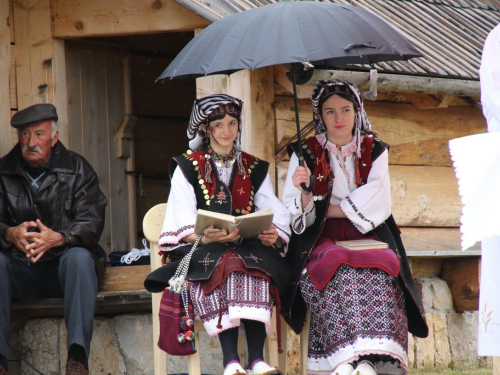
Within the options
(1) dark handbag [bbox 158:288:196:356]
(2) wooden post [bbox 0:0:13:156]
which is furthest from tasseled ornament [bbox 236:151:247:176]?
(2) wooden post [bbox 0:0:13:156]

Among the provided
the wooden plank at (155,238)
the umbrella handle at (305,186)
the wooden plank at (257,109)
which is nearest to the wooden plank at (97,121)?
the wooden plank at (257,109)

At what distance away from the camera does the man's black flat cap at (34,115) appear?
526cm

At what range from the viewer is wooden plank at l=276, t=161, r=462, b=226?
5.97 m

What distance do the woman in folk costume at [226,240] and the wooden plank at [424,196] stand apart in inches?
57.1

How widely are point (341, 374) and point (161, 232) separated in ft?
4.04

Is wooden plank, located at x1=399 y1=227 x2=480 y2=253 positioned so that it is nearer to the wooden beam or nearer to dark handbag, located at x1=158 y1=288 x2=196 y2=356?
the wooden beam

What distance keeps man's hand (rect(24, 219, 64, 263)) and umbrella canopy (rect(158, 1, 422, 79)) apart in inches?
49.7

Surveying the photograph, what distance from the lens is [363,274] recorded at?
14.0 ft

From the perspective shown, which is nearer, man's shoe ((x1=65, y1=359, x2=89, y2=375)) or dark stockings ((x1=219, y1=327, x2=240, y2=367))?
dark stockings ((x1=219, y1=327, x2=240, y2=367))

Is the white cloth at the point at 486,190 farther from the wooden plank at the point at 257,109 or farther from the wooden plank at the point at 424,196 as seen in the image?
the wooden plank at the point at 424,196

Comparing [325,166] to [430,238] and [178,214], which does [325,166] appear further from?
[430,238]

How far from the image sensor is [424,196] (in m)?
6.10

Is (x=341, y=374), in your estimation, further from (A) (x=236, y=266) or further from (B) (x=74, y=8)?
(B) (x=74, y=8)

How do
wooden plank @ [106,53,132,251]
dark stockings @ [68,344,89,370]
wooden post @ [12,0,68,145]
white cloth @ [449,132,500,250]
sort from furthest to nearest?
1. wooden plank @ [106,53,132,251]
2. wooden post @ [12,0,68,145]
3. dark stockings @ [68,344,89,370]
4. white cloth @ [449,132,500,250]
